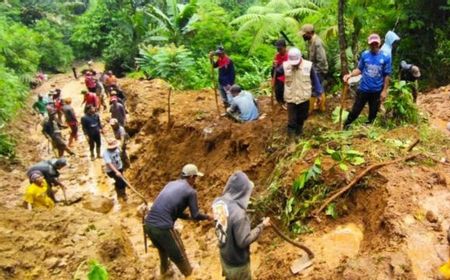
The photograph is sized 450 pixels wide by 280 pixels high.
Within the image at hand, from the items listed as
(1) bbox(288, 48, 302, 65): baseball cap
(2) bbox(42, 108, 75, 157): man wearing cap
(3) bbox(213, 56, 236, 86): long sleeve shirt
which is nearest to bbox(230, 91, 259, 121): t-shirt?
(3) bbox(213, 56, 236, 86): long sleeve shirt

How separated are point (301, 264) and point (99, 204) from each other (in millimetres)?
5591

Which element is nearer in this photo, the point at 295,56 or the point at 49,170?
the point at 295,56

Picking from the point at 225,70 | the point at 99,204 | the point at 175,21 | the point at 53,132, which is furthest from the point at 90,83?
the point at 225,70

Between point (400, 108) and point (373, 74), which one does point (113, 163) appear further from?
point (400, 108)

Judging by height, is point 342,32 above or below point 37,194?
above

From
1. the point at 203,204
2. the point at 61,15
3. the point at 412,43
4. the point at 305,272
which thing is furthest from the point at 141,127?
the point at 61,15

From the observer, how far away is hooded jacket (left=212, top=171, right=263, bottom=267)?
4520 mm

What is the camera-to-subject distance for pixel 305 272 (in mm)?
5230

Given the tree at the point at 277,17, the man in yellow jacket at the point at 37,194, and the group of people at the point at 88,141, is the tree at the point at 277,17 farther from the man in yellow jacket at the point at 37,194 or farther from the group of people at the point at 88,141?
the man in yellow jacket at the point at 37,194

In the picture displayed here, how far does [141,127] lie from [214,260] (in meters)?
6.77

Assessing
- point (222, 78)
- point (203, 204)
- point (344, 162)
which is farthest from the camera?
point (222, 78)

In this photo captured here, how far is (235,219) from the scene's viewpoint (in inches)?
177

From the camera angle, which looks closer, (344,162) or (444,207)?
(444,207)

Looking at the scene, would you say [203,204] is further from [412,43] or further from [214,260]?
[412,43]
